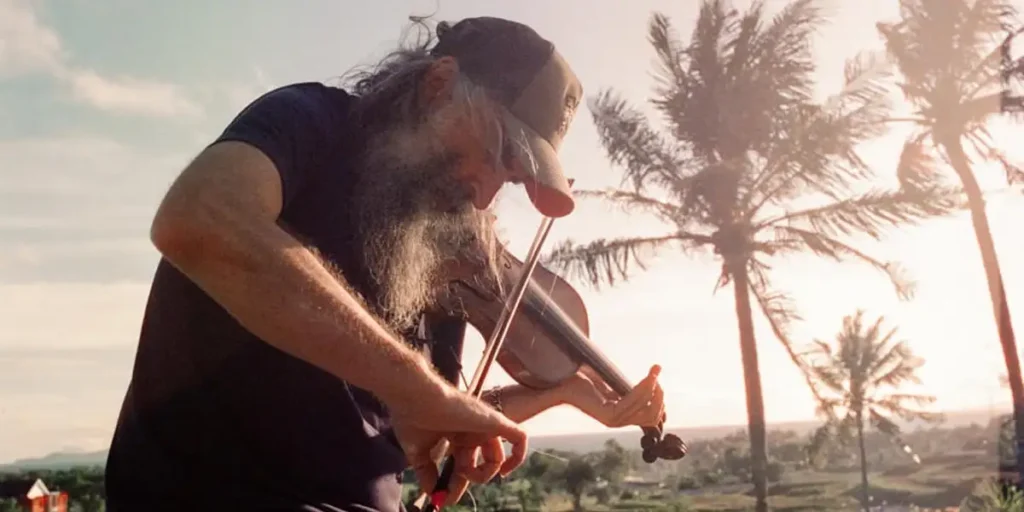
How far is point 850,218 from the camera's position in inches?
389

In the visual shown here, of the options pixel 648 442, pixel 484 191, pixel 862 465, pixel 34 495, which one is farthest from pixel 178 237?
pixel 862 465

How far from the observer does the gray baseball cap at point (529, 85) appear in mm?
1325

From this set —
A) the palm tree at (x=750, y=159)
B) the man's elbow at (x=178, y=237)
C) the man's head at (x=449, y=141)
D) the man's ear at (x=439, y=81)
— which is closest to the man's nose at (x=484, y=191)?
the man's head at (x=449, y=141)

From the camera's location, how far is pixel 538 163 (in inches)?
51.8

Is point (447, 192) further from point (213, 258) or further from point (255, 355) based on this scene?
point (213, 258)

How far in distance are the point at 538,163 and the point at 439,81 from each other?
0.18 m

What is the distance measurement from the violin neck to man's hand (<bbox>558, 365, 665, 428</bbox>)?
92mm

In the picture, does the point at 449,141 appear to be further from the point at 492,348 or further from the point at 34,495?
the point at 34,495

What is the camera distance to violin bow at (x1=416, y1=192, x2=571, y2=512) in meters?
1.37

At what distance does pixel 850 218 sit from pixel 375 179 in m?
9.42

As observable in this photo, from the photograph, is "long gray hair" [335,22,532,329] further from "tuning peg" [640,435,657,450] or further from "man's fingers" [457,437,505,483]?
"tuning peg" [640,435,657,450]

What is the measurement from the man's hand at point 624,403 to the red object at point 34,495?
893 centimetres

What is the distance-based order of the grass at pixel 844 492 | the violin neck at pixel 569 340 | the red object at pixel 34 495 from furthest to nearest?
the grass at pixel 844 492 < the red object at pixel 34 495 < the violin neck at pixel 569 340

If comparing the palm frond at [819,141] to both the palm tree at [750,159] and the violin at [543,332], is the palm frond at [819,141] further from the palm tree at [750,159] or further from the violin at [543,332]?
the violin at [543,332]
